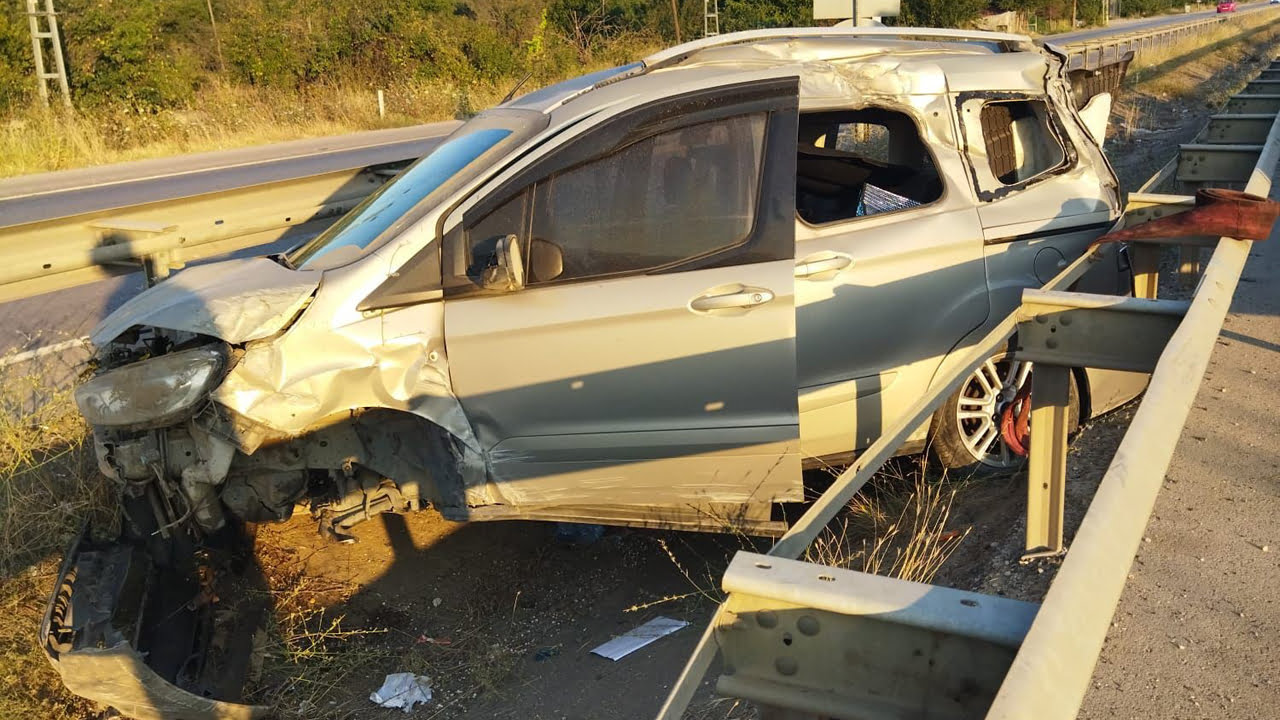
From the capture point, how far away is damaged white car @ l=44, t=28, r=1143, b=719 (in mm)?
4027

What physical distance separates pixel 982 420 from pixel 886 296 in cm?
95

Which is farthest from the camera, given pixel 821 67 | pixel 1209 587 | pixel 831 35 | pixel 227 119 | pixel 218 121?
pixel 227 119

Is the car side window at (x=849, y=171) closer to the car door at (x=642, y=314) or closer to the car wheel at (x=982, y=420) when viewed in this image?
the car wheel at (x=982, y=420)

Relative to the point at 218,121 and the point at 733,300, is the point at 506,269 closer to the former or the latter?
the point at 733,300

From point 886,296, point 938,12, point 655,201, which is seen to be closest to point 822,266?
point 886,296

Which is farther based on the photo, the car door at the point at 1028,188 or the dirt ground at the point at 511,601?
the car door at the point at 1028,188

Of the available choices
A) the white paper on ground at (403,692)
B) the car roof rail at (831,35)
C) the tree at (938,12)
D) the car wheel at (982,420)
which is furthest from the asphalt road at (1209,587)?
the tree at (938,12)

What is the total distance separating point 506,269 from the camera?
4.04 metres

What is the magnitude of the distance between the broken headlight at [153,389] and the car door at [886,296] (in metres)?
2.36

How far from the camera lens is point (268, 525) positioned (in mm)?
5391

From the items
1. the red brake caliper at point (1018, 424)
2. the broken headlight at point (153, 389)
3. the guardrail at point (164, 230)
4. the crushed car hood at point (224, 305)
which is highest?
the guardrail at point (164, 230)

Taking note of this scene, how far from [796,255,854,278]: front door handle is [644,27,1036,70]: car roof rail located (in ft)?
3.33

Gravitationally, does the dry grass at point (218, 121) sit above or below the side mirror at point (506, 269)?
below

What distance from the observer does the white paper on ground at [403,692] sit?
423cm
